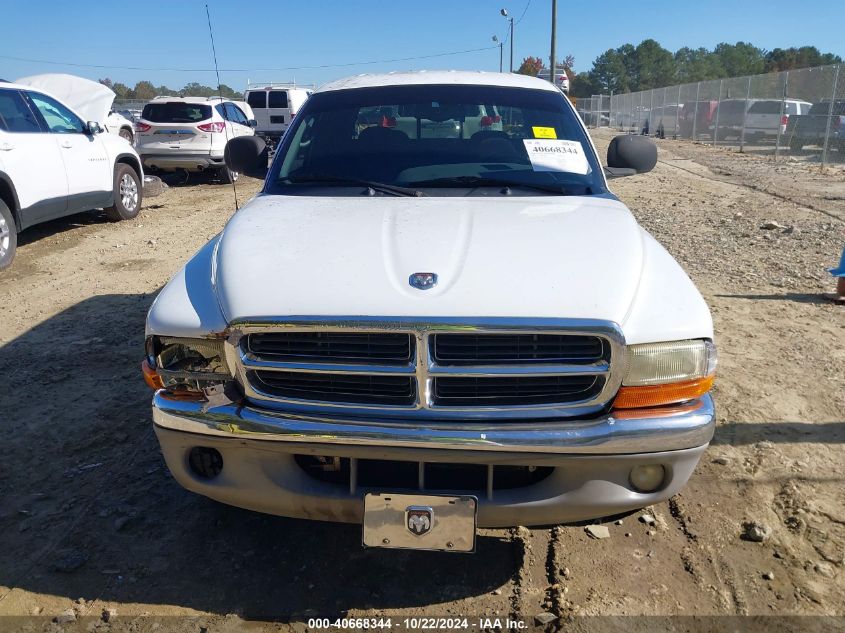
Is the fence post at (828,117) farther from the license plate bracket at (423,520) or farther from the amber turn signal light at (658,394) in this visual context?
the license plate bracket at (423,520)

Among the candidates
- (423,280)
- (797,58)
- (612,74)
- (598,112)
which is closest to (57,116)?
(423,280)

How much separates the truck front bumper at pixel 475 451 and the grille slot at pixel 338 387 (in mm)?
91

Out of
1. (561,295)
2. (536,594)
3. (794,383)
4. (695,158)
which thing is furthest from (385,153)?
(695,158)

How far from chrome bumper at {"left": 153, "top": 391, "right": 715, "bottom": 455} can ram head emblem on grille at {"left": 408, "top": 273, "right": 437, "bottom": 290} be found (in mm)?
456

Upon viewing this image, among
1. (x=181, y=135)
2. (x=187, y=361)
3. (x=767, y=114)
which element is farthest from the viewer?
→ (x=767, y=114)

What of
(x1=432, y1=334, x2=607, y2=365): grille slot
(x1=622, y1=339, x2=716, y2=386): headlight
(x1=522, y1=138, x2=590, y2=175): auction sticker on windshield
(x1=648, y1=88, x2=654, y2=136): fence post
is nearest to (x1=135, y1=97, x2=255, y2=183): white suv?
(x1=522, y1=138, x2=590, y2=175): auction sticker on windshield

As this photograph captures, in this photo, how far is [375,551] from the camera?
9.46 ft

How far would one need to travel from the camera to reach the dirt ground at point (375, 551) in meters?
2.56

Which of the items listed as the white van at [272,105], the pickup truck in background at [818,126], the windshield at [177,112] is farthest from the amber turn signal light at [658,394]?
the white van at [272,105]

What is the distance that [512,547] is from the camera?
289 centimetres

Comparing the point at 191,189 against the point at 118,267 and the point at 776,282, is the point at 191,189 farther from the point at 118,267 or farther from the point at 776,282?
the point at 776,282

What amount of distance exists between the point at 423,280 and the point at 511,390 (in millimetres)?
477

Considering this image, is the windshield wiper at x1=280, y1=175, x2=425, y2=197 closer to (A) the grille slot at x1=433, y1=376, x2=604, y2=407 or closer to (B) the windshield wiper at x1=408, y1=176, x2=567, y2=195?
(B) the windshield wiper at x1=408, y1=176, x2=567, y2=195

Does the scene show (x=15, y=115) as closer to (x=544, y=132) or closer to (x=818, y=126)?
(x=544, y=132)
